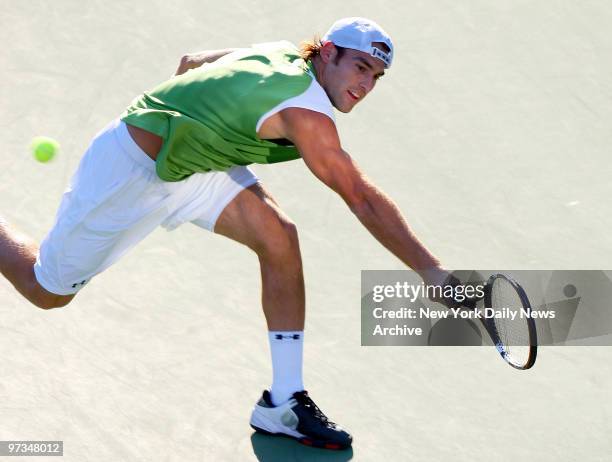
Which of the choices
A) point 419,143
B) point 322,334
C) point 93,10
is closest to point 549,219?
point 419,143

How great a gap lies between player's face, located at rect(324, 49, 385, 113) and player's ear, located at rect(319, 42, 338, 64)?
1.5 inches

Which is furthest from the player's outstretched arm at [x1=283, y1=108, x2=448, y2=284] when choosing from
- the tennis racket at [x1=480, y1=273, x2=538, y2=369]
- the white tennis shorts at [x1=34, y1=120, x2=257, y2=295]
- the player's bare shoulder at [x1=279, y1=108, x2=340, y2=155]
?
the white tennis shorts at [x1=34, y1=120, x2=257, y2=295]

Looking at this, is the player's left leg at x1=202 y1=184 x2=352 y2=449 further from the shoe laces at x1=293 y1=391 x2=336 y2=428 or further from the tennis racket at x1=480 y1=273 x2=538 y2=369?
the tennis racket at x1=480 y1=273 x2=538 y2=369

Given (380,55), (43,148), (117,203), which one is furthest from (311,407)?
(43,148)

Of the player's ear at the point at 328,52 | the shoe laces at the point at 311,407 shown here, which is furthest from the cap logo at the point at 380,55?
the shoe laces at the point at 311,407

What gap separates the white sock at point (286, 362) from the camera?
485 centimetres

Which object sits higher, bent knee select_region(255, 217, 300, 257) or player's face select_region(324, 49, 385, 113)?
player's face select_region(324, 49, 385, 113)

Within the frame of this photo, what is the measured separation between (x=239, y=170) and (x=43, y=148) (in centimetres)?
231

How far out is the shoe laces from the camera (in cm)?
477

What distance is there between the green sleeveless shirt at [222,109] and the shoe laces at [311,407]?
927 millimetres

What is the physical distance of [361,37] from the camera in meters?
4.72

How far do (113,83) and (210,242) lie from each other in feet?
6.11

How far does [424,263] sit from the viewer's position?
403 centimetres

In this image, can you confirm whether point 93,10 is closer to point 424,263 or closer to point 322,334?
point 322,334
